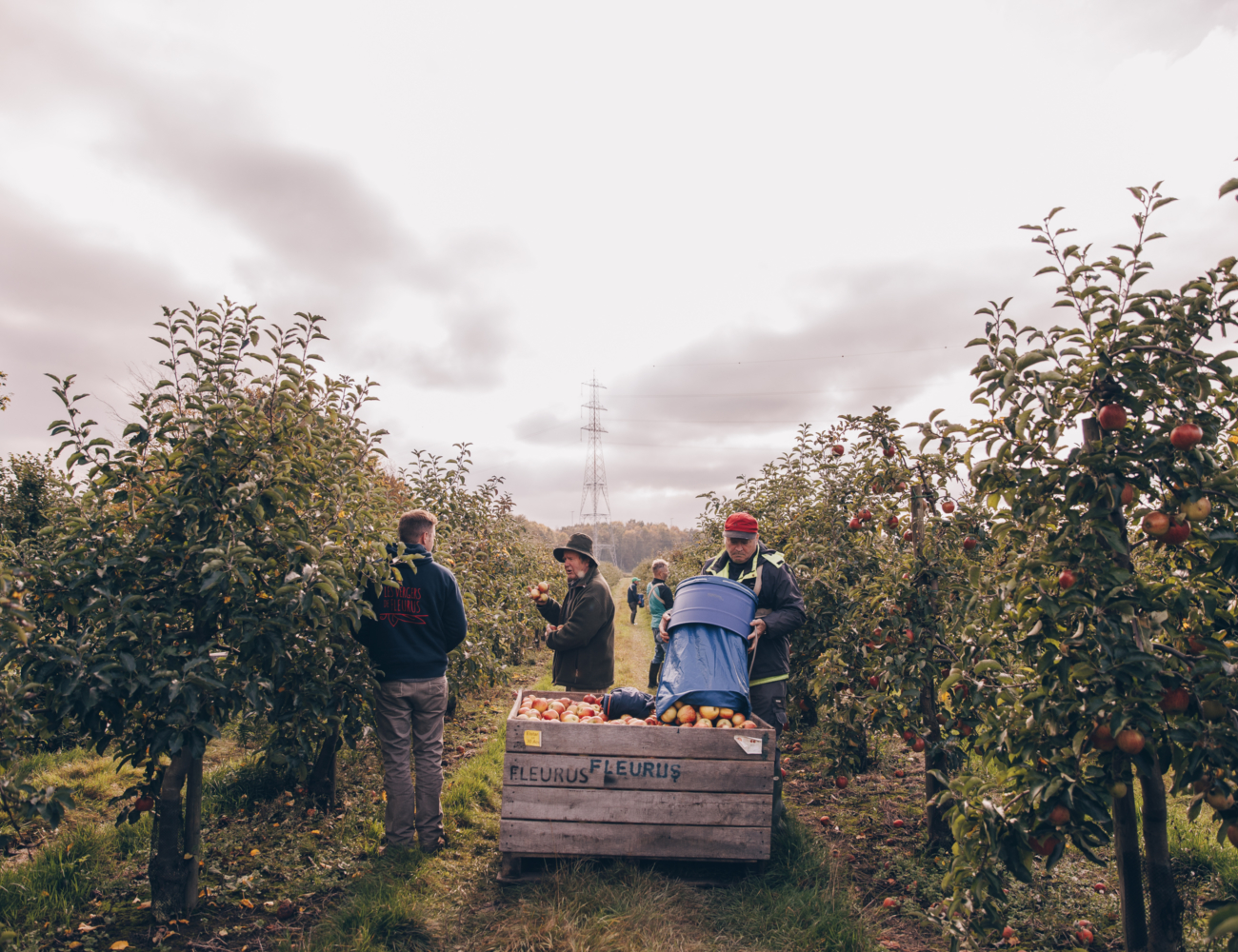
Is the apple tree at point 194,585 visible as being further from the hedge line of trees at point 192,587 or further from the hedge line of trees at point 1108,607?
the hedge line of trees at point 1108,607

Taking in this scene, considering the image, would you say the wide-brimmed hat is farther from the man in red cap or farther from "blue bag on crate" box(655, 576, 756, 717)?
"blue bag on crate" box(655, 576, 756, 717)

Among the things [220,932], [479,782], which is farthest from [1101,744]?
[479,782]

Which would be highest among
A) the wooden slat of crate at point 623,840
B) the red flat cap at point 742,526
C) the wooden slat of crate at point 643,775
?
the red flat cap at point 742,526

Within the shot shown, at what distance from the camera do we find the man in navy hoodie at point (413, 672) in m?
4.75

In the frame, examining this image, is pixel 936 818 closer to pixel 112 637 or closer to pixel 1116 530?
pixel 1116 530

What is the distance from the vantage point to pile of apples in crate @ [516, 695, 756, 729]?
438 centimetres

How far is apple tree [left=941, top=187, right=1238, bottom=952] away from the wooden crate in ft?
4.38

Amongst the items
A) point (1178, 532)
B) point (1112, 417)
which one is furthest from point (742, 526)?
point (1178, 532)

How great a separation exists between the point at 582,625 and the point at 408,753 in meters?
1.62

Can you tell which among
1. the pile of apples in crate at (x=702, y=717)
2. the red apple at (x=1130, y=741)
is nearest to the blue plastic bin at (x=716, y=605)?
the pile of apples in crate at (x=702, y=717)

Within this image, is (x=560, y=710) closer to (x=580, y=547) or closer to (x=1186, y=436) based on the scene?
(x=580, y=547)

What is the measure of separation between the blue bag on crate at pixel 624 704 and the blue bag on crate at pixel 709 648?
8.0 inches

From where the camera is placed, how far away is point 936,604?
4.73m

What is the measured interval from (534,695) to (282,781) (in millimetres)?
2157
